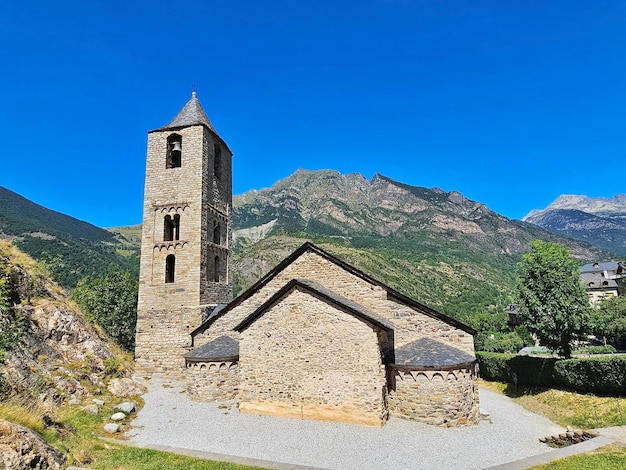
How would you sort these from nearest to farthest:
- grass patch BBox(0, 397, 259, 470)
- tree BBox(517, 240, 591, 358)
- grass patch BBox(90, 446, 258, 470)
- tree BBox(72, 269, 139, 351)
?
grass patch BBox(0, 397, 259, 470), grass patch BBox(90, 446, 258, 470), tree BBox(517, 240, 591, 358), tree BBox(72, 269, 139, 351)

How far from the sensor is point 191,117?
938 inches

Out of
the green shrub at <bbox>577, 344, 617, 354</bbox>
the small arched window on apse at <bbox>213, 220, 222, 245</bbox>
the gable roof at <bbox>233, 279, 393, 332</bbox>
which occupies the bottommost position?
the green shrub at <bbox>577, 344, 617, 354</bbox>

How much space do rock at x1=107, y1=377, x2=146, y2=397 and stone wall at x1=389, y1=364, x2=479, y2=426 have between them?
12.0m

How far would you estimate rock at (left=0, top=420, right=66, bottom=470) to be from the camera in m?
5.19

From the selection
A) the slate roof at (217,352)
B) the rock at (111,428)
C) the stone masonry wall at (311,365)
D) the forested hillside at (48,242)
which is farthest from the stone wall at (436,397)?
the forested hillside at (48,242)

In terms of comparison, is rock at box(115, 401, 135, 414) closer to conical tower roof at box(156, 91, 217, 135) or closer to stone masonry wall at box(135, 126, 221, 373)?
stone masonry wall at box(135, 126, 221, 373)

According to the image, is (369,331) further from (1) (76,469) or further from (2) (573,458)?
(1) (76,469)

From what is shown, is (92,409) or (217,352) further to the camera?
(217,352)

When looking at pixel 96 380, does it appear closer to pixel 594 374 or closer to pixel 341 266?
pixel 341 266

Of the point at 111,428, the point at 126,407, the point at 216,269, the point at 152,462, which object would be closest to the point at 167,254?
the point at 216,269

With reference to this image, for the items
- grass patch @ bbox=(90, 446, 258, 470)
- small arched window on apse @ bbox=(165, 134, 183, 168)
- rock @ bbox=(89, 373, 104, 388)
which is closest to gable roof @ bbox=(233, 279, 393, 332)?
grass patch @ bbox=(90, 446, 258, 470)

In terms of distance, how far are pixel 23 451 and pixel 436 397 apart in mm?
11916

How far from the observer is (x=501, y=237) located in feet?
560

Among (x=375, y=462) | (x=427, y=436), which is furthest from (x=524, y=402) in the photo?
(x=375, y=462)
